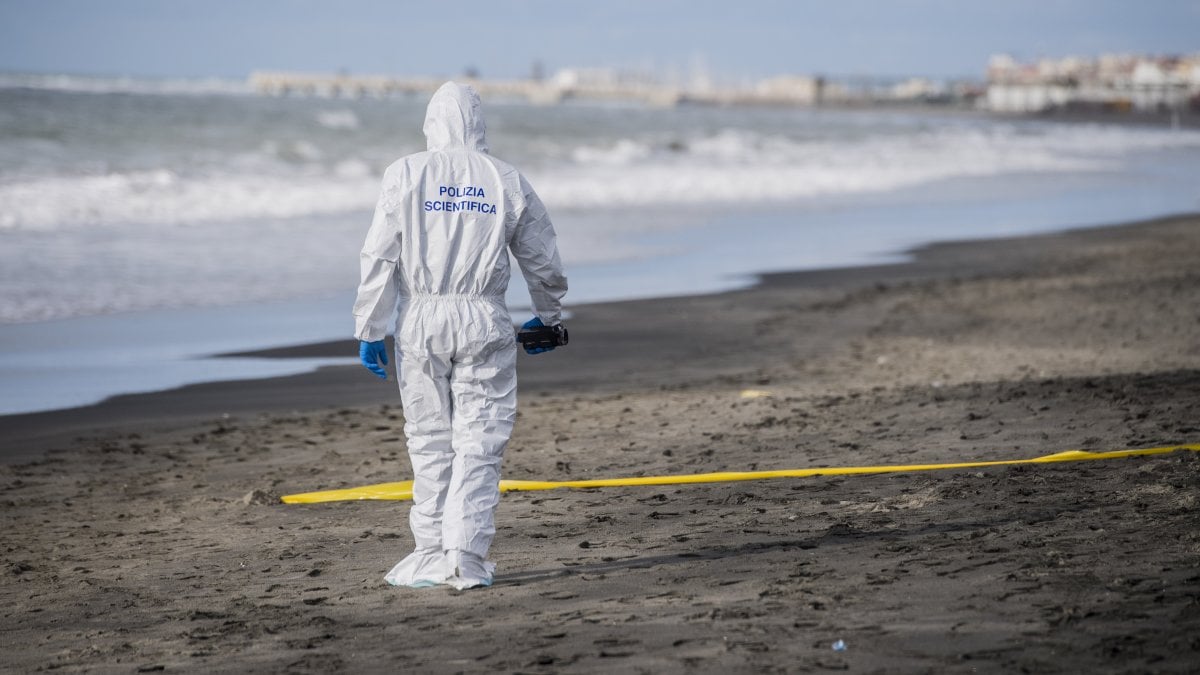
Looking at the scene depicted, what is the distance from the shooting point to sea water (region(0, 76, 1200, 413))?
11.9 meters

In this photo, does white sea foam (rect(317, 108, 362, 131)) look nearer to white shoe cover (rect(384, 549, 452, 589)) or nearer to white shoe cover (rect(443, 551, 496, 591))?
white shoe cover (rect(384, 549, 452, 589))

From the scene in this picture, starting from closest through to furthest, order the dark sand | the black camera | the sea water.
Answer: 1. the dark sand
2. the black camera
3. the sea water

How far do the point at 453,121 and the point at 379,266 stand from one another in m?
0.62

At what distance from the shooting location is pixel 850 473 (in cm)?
680

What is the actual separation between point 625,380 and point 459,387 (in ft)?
16.2

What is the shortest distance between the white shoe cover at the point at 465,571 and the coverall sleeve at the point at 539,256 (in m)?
0.95

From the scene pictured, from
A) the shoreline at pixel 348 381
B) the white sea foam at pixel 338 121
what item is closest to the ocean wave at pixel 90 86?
the white sea foam at pixel 338 121

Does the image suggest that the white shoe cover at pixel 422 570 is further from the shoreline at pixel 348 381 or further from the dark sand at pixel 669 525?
the shoreline at pixel 348 381

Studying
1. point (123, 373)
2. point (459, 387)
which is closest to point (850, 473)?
point (459, 387)

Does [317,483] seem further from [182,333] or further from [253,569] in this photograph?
[182,333]

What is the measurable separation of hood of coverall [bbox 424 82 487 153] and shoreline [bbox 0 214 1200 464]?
13.3 ft

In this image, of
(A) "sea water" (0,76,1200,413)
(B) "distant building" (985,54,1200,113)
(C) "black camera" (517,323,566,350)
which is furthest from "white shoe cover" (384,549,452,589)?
(B) "distant building" (985,54,1200,113)

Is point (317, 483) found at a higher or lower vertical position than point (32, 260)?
lower

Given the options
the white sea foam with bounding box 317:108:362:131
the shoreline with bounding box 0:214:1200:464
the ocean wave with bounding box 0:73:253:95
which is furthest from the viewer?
the ocean wave with bounding box 0:73:253:95
